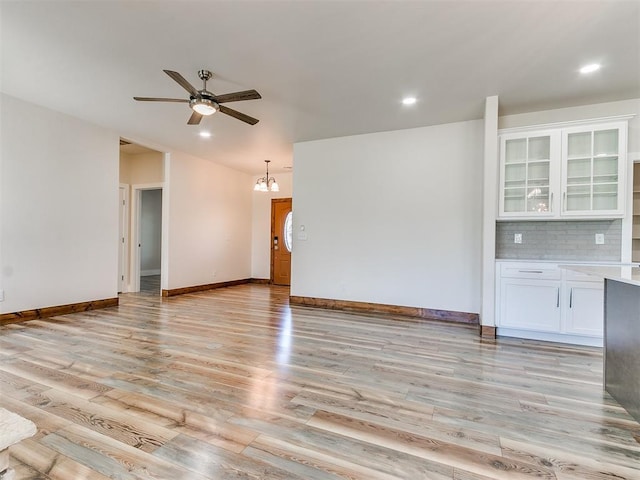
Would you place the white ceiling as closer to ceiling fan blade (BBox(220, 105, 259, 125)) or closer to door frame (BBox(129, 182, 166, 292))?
ceiling fan blade (BBox(220, 105, 259, 125))

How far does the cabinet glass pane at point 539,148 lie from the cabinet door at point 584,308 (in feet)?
5.13

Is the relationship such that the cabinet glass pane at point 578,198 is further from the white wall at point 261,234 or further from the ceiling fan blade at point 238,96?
the white wall at point 261,234

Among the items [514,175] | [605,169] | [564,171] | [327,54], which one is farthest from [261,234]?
[605,169]

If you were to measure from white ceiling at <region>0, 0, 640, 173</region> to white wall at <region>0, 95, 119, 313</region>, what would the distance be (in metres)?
0.46

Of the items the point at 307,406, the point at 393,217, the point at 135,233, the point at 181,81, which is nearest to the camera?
the point at 307,406

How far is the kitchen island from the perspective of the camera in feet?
6.79

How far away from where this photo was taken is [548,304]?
3.65 m

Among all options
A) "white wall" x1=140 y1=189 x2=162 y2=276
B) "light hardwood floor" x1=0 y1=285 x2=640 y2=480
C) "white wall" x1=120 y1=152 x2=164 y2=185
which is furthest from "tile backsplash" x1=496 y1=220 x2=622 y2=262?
"white wall" x1=140 y1=189 x2=162 y2=276

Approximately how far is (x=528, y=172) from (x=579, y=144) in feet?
1.93

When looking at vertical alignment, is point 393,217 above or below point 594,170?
below

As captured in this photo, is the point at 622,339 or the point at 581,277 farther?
the point at 581,277

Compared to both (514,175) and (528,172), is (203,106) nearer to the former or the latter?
(514,175)

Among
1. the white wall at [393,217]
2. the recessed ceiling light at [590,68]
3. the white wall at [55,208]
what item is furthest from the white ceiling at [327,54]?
the white wall at [393,217]

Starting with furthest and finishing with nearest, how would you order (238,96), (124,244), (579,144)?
(124,244)
(579,144)
(238,96)
